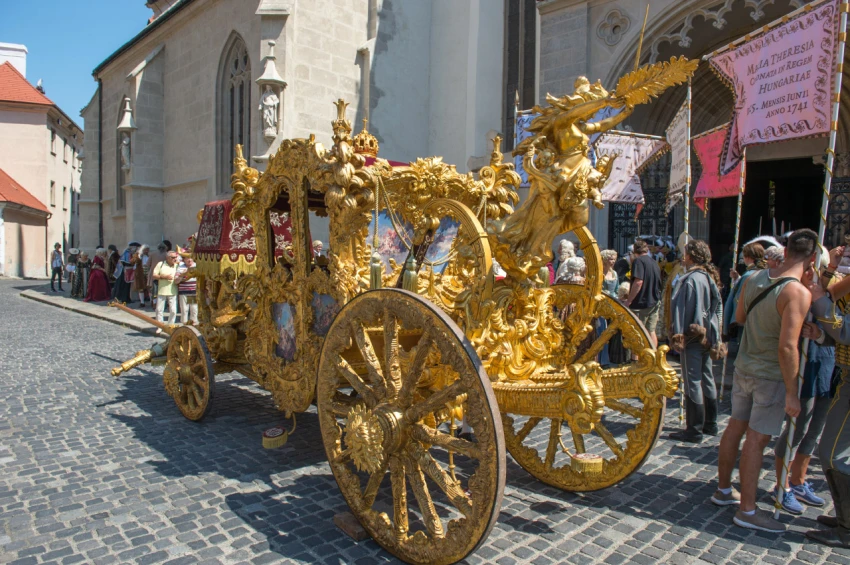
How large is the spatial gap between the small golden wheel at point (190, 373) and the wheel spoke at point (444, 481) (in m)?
2.72

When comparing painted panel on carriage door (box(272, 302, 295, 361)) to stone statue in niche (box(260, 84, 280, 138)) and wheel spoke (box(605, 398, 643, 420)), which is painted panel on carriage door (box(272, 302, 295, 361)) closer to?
wheel spoke (box(605, 398, 643, 420))

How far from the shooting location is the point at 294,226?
4.28 metres

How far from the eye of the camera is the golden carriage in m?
2.71

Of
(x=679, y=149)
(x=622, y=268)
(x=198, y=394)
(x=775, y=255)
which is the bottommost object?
(x=198, y=394)

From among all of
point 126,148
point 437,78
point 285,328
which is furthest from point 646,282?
point 126,148

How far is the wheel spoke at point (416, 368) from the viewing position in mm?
2689

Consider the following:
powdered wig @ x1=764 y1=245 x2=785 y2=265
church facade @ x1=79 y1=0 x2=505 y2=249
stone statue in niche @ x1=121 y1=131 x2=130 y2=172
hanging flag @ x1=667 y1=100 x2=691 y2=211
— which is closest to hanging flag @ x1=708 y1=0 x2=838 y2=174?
hanging flag @ x1=667 y1=100 x2=691 y2=211

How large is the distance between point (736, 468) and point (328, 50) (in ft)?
41.5

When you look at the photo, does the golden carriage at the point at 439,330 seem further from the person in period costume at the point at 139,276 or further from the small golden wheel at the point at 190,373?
the person in period costume at the point at 139,276

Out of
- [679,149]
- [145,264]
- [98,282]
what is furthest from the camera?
[98,282]

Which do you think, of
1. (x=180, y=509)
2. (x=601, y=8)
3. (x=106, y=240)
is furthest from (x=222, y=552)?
(x=106, y=240)

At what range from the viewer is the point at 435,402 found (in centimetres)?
268

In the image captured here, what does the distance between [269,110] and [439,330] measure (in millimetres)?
11232

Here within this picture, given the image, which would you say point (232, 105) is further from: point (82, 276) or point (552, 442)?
point (552, 442)
